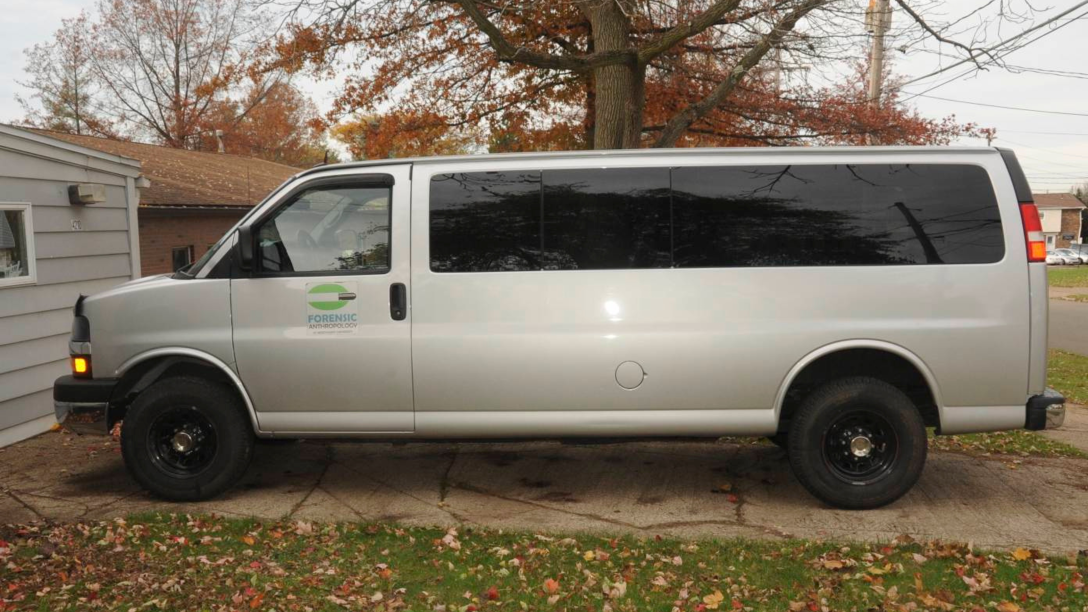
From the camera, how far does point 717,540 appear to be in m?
5.21

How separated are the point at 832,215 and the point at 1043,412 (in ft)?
6.01

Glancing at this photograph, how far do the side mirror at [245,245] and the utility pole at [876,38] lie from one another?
8.82 m

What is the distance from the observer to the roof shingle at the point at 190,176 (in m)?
15.1

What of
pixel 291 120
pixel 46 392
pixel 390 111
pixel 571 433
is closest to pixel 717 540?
pixel 571 433

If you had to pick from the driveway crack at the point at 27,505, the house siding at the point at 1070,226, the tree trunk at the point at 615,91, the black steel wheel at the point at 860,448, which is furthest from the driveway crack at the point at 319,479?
the house siding at the point at 1070,226

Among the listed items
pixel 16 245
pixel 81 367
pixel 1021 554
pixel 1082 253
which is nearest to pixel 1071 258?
pixel 1082 253

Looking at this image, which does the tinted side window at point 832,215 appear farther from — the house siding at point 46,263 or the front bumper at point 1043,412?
the house siding at point 46,263

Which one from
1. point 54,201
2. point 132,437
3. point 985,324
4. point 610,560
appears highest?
point 54,201

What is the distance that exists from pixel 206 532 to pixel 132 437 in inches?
40.6

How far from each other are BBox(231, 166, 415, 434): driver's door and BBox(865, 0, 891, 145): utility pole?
8182 millimetres

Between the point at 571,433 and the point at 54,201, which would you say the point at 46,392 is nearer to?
the point at 54,201

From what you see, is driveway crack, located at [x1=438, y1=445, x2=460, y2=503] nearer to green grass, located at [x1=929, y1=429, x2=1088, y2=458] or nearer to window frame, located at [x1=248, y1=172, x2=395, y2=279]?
window frame, located at [x1=248, y1=172, x2=395, y2=279]

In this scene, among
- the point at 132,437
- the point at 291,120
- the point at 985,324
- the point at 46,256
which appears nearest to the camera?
the point at 985,324

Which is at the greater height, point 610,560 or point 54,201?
point 54,201
